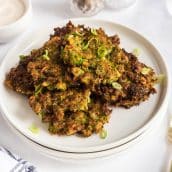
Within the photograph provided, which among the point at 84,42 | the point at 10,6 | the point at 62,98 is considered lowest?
the point at 62,98

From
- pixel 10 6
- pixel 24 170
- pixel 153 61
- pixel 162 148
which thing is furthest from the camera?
pixel 10 6

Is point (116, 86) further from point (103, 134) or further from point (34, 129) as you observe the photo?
point (34, 129)

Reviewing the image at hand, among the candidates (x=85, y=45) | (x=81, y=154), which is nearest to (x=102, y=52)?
(x=85, y=45)

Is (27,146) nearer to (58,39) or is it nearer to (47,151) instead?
(47,151)

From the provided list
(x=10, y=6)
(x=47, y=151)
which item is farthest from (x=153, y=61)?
(x=10, y=6)

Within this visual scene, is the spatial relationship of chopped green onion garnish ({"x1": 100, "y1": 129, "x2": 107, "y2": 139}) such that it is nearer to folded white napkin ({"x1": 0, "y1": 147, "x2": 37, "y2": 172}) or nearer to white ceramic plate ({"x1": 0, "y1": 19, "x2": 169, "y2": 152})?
white ceramic plate ({"x1": 0, "y1": 19, "x2": 169, "y2": 152})

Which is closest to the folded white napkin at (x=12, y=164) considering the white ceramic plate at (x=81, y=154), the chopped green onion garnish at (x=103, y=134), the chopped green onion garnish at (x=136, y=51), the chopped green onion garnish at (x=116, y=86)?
the white ceramic plate at (x=81, y=154)
